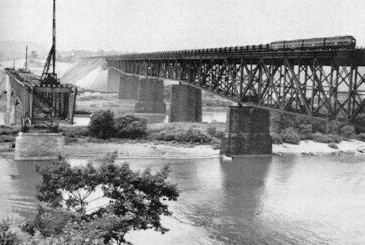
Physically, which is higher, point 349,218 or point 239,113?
point 239,113

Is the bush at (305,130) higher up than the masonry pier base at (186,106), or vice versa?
the masonry pier base at (186,106)

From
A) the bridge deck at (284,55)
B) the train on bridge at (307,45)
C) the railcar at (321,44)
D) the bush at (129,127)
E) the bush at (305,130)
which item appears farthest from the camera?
the bush at (305,130)

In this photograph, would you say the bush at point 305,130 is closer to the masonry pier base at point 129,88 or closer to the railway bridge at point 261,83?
the railway bridge at point 261,83

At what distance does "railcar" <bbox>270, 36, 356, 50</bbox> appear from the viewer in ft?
112

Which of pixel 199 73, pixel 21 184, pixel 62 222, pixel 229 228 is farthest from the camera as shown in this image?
pixel 199 73

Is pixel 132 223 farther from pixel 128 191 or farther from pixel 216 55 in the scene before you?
pixel 216 55

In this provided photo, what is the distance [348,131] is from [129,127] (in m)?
29.6

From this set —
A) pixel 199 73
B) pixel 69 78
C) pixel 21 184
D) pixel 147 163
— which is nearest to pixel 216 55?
pixel 199 73

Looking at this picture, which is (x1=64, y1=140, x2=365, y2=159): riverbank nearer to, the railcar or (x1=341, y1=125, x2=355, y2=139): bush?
(x1=341, y1=125, x2=355, y2=139): bush

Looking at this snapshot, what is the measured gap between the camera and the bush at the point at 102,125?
58.5 meters

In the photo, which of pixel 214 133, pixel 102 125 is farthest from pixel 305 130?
pixel 102 125

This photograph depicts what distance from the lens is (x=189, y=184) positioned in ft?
123

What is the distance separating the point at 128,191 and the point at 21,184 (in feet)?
59.2

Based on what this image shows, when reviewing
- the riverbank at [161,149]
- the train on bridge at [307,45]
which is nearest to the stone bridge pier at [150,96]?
the riverbank at [161,149]
